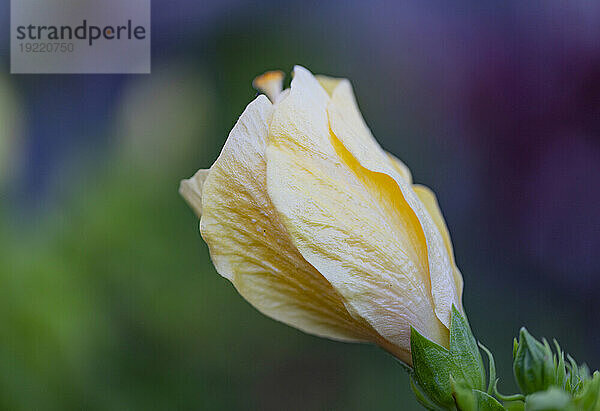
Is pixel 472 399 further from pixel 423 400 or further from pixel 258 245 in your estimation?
pixel 258 245

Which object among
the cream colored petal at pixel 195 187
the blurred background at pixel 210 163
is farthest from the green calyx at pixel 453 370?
the blurred background at pixel 210 163

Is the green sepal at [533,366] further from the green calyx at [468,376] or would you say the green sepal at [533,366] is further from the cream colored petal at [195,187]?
the cream colored petal at [195,187]

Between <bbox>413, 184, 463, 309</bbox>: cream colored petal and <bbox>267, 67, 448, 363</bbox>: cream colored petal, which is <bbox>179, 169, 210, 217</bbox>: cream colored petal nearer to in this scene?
<bbox>267, 67, 448, 363</bbox>: cream colored petal

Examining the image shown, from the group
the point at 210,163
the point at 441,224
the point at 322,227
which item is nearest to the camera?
the point at 322,227

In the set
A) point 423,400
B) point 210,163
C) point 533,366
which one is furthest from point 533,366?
point 210,163

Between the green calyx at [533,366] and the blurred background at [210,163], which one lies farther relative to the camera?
the blurred background at [210,163]

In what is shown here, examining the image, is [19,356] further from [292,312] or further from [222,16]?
[222,16]

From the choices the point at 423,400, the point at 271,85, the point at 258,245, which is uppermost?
the point at 271,85
